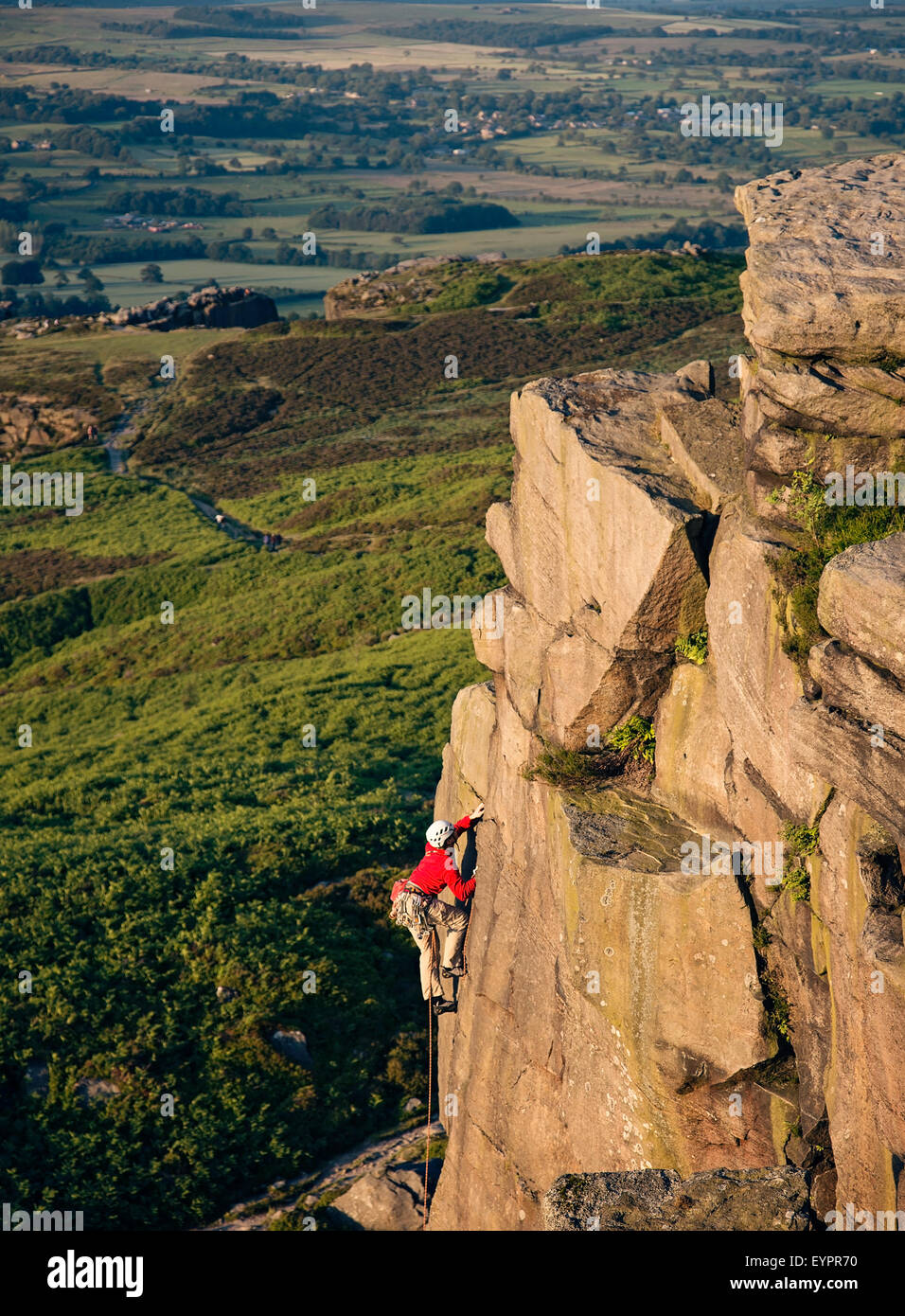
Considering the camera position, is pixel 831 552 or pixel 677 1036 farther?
pixel 677 1036

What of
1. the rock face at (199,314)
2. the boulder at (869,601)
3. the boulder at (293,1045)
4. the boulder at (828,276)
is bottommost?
the boulder at (293,1045)

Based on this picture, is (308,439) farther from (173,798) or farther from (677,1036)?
(677,1036)

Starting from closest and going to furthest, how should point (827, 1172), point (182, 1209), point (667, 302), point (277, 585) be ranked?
point (827, 1172) < point (182, 1209) < point (277, 585) < point (667, 302)

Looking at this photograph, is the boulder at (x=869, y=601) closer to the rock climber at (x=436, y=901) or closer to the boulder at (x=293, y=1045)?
the rock climber at (x=436, y=901)

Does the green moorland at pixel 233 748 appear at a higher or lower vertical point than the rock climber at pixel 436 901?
lower

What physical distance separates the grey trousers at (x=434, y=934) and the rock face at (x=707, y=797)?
1.45 ft

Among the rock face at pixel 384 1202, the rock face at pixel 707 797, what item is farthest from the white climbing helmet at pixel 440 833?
the rock face at pixel 384 1202

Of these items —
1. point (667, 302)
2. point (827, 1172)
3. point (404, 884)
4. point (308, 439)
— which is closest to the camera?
point (827, 1172)

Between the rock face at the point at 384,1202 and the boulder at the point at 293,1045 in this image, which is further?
the boulder at the point at 293,1045

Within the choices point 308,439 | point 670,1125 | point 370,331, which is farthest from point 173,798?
point 370,331

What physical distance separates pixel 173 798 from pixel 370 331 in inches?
3477

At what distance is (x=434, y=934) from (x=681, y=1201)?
8240 mm

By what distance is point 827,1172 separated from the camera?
13.2 metres

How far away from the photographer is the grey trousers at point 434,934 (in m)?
19.1
